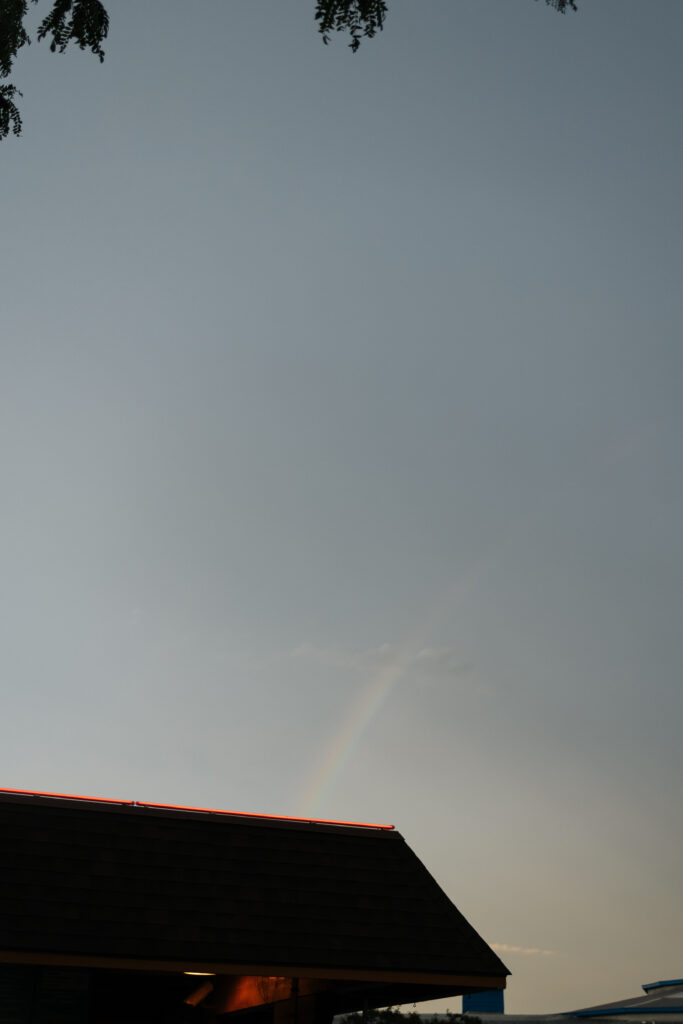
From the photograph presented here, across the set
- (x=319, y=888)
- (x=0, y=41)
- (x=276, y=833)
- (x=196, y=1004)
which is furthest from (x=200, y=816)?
(x=0, y=41)

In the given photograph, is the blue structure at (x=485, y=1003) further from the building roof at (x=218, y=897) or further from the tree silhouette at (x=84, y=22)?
the tree silhouette at (x=84, y=22)

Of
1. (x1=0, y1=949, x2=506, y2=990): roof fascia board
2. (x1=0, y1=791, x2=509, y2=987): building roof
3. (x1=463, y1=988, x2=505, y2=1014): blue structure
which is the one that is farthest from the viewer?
(x1=463, y1=988, x2=505, y2=1014): blue structure

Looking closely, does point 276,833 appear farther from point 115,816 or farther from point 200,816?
point 115,816

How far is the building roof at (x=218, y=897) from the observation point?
525 inches

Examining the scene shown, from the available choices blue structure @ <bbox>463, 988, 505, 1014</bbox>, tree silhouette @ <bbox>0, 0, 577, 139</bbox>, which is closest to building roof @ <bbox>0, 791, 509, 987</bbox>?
tree silhouette @ <bbox>0, 0, 577, 139</bbox>

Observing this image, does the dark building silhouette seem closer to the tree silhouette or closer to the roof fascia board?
the roof fascia board

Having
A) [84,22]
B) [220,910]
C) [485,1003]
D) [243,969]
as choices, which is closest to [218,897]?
[220,910]

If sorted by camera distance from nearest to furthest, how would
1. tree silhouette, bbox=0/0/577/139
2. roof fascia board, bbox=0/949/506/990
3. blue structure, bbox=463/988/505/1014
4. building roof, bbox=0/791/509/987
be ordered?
tree silhouette, bbox=0/0/577/139
roof fascia board, bbox=0/949/506/990
building roof, bbox=0/791/509/987
blue structure, bbox=463/988/505/1014

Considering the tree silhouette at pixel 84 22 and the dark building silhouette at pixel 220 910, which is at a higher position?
the tree silhouette at pixel 84 22

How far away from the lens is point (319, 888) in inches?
592

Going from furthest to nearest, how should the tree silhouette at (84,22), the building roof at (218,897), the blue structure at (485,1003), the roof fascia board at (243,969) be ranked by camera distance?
the blue structure at (485,1003), the building roof at (218,897), the roof fascia board at (243,969), the tree silhouette at (84,22)

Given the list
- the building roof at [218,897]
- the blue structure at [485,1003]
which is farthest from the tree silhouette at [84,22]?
the blue structure at [485,1003]

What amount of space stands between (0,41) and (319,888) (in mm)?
12254

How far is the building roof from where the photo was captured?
43.8 ft
